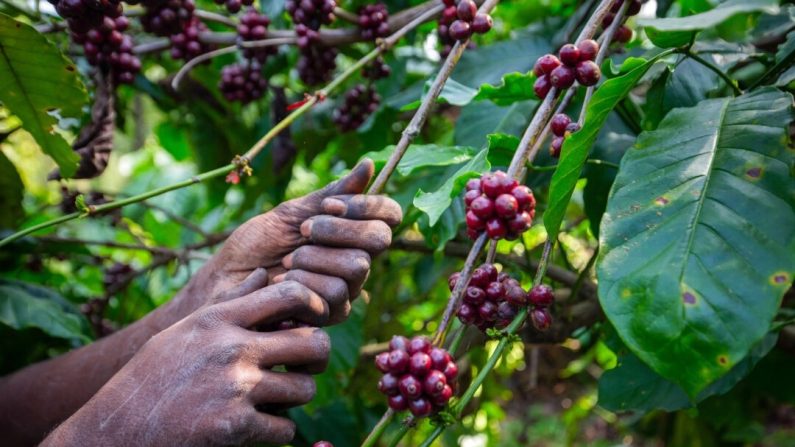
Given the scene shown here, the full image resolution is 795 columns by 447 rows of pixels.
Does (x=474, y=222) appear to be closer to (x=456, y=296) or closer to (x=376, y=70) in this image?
(x=456, y=296)

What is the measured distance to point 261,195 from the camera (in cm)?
287

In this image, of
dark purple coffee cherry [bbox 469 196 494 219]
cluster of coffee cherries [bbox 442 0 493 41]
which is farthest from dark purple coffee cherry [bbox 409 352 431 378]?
cluster of coffee cherries [bbox 442 0 493 41]

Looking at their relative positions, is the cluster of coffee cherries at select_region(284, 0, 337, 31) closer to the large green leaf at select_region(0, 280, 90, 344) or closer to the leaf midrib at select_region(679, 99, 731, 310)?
the leaf midrib at select_region(679, 99, 731, 310)

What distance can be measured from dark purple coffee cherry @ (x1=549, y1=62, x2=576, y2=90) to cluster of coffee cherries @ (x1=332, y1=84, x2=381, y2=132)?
115 centimetres

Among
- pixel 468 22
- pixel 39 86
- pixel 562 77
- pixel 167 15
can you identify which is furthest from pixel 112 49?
pixel 562 77

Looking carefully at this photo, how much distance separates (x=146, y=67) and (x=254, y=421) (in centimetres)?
227

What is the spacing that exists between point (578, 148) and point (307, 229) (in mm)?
549

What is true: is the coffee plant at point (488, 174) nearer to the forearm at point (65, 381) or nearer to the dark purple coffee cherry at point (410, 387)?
the dark purple coffee cherry at point (410, 387)

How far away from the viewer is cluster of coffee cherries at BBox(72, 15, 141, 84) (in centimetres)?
176

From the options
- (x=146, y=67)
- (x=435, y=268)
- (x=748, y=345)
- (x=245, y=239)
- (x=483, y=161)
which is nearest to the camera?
(x=748, y=345)

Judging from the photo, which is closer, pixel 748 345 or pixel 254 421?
pixel 748 345

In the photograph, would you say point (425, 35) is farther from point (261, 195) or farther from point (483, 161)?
point (483, 161)

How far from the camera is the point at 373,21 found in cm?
190

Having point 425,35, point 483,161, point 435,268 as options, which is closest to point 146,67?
point 425,35
